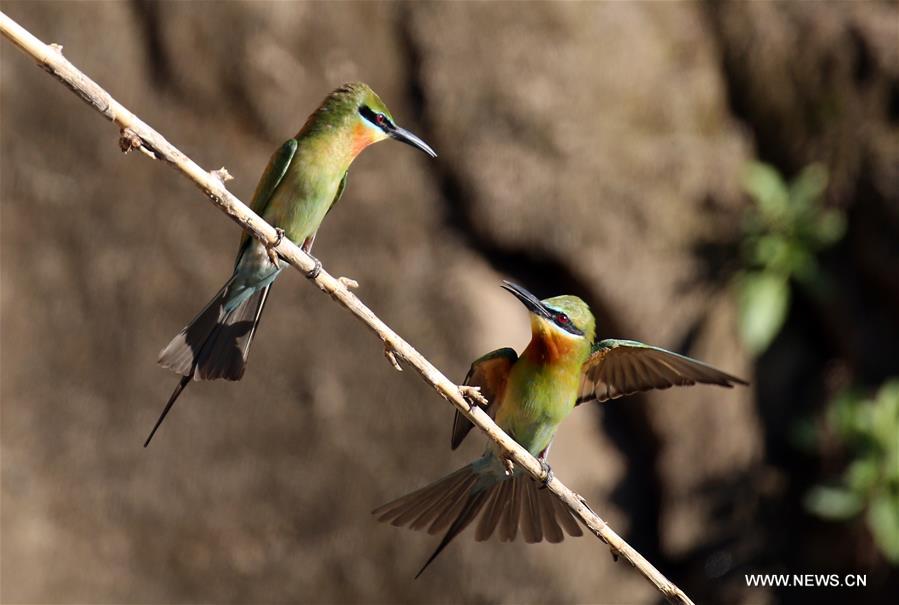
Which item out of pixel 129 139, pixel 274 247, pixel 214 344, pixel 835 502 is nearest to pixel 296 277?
pixel 214 344

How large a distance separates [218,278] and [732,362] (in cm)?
204

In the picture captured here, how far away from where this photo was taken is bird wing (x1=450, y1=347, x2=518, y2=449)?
2.45 metres

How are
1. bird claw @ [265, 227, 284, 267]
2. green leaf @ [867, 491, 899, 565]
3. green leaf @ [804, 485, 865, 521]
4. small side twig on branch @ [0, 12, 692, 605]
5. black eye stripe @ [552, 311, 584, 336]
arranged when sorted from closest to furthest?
1. small side twig on branch @ [0, 12, 692, 605]
2. bird claw @ [265, 227, 284, 267]
3. black eye stripe @ [552, 311, 584, 336]
4. green leaf @ [867, 491, 899, 565]
5. green leaf @ [804, 485, 865, 521]

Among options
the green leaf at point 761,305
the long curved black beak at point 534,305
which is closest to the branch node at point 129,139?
the long curved black beak at point 534,305

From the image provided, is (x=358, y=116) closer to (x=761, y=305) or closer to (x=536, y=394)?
(x=536, y=394)

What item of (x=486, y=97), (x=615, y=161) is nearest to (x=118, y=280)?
(x=486, y=97)

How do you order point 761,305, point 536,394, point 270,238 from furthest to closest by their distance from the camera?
point 761,305 → point 536,394 → point 270,238

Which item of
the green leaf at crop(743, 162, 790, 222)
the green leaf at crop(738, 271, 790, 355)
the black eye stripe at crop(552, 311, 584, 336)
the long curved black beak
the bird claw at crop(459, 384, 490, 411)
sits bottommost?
the bird claw at crop(459, 384, 490, 411)

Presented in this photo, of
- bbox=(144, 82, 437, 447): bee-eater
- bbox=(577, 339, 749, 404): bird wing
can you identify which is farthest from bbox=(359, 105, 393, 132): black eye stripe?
bbox=(577, 339, 749, 404): bird wing

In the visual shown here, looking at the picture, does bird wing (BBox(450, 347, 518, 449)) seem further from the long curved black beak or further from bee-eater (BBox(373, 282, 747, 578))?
the long curved black beak

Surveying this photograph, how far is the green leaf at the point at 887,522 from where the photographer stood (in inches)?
157

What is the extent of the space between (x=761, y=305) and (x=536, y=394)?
210 centimetres

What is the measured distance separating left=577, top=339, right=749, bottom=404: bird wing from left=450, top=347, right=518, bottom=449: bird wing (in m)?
0.18

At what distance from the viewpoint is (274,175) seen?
248 cm
